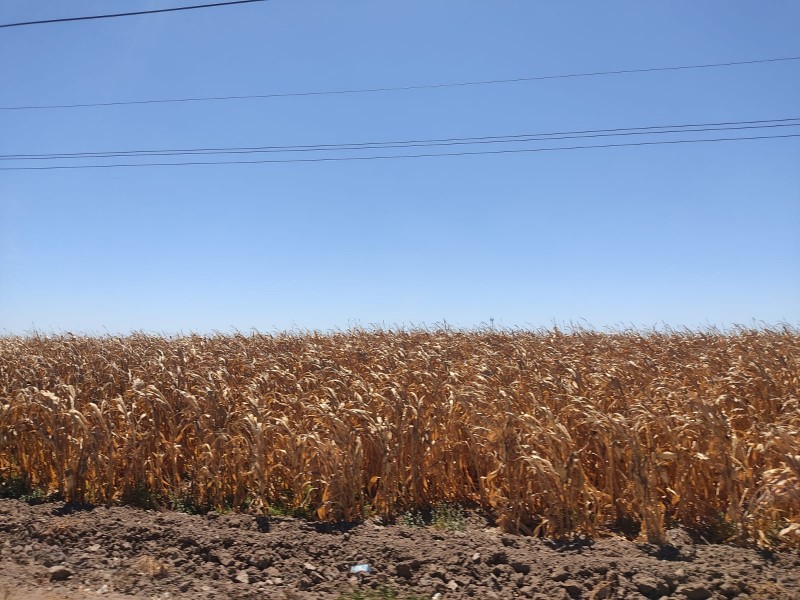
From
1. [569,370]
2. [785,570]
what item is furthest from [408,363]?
[785,570]

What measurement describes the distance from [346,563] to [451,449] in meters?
1.93

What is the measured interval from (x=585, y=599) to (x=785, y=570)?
4.65 ft

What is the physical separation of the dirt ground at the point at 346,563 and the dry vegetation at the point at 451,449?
392 mm

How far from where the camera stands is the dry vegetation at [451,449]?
549cm

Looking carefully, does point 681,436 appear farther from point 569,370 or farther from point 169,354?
point 169,354

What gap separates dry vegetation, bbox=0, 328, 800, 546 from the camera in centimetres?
549

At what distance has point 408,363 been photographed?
11.3 metres

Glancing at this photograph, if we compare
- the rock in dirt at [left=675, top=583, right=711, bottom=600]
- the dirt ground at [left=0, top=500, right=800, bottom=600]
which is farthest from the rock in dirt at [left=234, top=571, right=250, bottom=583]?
the rock in dirt at [left=675, top=583, right=711, bottom=600]

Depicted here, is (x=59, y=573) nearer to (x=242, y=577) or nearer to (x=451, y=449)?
(x=242, y=577)

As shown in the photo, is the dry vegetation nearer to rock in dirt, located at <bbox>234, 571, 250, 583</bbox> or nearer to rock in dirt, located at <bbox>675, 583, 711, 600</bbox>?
rock in dirt, located at <bbox>675, 583, 711, 600</bbox>

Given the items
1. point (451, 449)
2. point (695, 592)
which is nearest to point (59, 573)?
point (451, 449)

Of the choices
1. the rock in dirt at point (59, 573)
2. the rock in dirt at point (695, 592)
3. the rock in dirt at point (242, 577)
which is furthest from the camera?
the rock in dirt at point (59, 573)

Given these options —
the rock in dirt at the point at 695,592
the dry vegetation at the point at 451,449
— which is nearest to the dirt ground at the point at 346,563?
the rock in dirt at the point at 695,592

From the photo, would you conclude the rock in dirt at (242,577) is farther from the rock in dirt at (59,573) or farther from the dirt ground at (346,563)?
the rock in dirt at (59,573)
